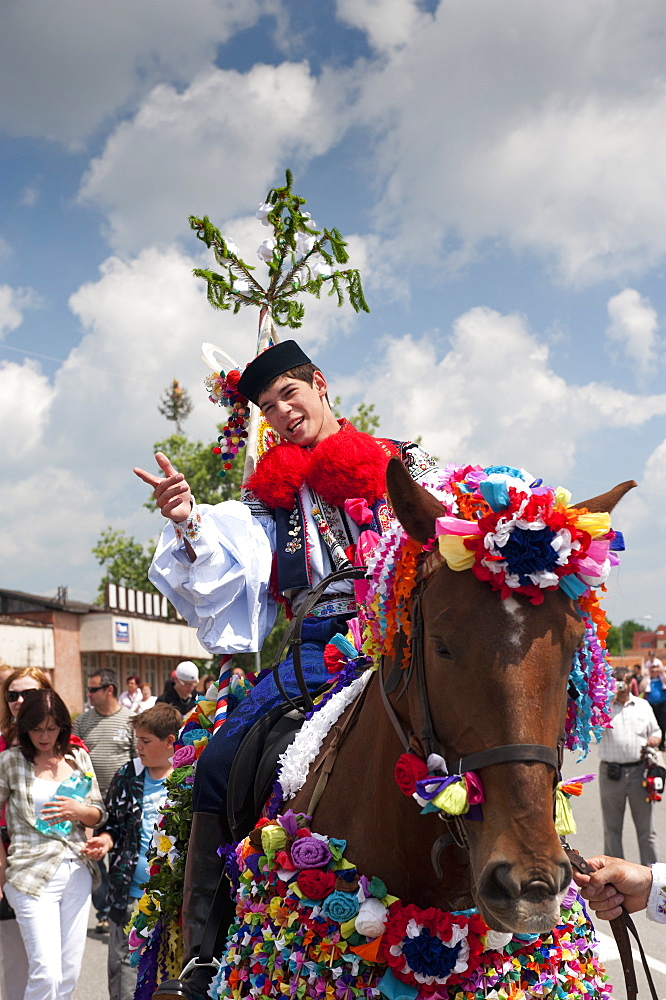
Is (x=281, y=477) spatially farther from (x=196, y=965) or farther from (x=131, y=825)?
(x=131, y=825)

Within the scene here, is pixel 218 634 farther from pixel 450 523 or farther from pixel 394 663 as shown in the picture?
pixel 450 523

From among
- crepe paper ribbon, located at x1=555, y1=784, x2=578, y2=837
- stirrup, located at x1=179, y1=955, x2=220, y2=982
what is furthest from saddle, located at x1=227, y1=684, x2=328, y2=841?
crepe paper ribbon, located at x1=555, y1=784, x2=578, y2=837

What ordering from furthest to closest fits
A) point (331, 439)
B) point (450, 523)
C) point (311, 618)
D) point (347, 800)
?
point (331, 439) → point (311, 618) → point (347, 800) → point (450, 523)

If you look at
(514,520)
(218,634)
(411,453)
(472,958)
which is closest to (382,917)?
(472,958)

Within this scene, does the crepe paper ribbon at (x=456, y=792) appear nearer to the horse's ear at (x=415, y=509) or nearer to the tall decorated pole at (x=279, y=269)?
the horse's ear at (x=415, y=509)

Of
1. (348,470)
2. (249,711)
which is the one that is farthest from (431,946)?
(348,470)

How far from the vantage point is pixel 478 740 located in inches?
84.1

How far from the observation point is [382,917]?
8.16 feet

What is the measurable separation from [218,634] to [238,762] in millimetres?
727

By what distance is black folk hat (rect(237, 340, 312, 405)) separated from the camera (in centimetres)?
416

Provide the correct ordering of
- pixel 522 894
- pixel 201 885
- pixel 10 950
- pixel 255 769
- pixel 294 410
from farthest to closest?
1. pixel 10 950
2. pixel 294 410
3. pixel 201 885
4. pixel 255 769
5. pixel 522 894

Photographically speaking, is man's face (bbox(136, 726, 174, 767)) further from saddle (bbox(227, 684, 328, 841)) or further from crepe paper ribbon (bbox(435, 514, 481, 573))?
crepe paper ribbon (bbox(435, 514, 481, 573))

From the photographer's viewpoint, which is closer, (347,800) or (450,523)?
(450,523)

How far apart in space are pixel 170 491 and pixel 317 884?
1488 millimetres
